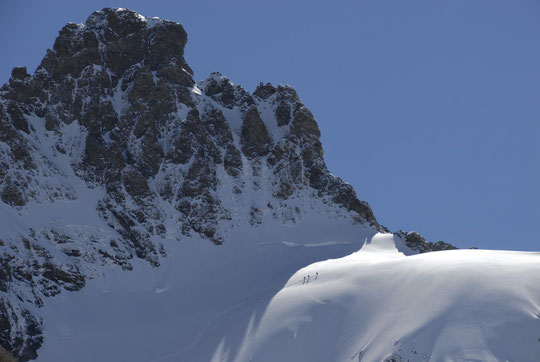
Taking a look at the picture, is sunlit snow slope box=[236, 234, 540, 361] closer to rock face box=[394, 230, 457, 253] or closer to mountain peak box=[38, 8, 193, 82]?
rock face box=[394, 230, 457, 253]

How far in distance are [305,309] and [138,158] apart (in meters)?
39.4

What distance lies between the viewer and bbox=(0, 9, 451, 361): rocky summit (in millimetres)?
95188

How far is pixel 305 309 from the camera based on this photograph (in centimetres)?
8050

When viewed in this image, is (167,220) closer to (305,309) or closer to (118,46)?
(305,309)

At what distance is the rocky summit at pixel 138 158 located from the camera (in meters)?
95.2

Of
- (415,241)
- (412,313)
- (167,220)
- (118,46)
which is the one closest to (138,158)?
(167,220)

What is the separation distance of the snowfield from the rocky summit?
4.90 m

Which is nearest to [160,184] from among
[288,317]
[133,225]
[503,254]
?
[133,225]

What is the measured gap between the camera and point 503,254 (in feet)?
274

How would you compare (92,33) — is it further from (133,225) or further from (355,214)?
(355,214)

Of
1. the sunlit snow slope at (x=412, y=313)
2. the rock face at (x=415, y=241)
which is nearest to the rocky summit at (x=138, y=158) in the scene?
the rock face at (x=415, y=241)

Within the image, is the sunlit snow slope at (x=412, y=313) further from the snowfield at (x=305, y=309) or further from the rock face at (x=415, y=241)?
the rock face at (x=415, y=241)

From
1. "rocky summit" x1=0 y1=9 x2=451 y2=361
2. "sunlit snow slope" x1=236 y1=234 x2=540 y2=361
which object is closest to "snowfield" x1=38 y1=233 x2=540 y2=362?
"sunlit snow slope" x1=236 y1=234 x2=540 y2=361

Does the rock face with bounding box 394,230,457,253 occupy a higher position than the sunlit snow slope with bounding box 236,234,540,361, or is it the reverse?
the rock face with bounding box 394,230,457,253
